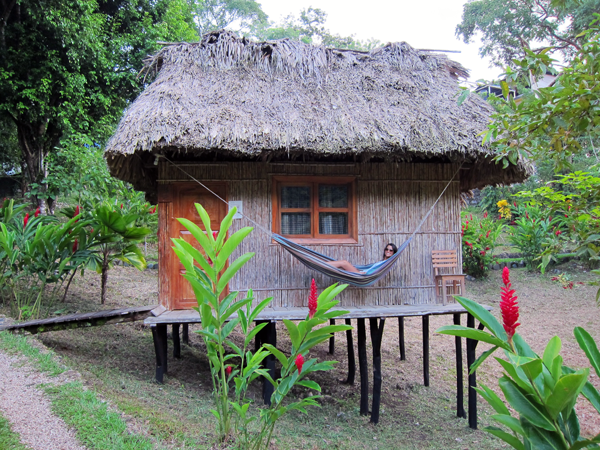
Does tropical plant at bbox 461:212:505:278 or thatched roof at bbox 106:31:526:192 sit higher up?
thatched roof at bbox 106:31:526:192

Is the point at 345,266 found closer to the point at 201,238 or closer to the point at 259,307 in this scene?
the point at 259,307

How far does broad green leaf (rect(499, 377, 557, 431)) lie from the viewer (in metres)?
1.05

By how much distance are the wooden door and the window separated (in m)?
0.63

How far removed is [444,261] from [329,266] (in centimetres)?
140

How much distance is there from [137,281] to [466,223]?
23.7 ft

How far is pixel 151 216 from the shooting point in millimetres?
Answer: 9109

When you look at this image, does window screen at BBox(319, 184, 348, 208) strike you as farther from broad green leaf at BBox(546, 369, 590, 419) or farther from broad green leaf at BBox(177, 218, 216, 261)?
broad green leaf at BBox(546, 369, 590, 419)

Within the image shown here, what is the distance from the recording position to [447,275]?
13.8 ft

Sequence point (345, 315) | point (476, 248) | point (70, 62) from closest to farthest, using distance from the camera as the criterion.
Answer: point (345, 315) < point (70, 62) < point (476, 248)

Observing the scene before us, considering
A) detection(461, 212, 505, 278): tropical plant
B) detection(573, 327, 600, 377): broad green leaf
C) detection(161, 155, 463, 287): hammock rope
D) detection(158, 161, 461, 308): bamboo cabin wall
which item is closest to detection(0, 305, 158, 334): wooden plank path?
detection(158, 161, 461, 308): bamboo cabin wall

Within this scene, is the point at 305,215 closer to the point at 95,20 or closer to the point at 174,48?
the point at 174,48

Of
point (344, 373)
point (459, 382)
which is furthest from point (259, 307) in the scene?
point (344, 373)

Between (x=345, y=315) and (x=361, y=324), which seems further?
(x=361, y=324)

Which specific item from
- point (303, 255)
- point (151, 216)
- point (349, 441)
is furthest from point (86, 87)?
point (349, 441)
